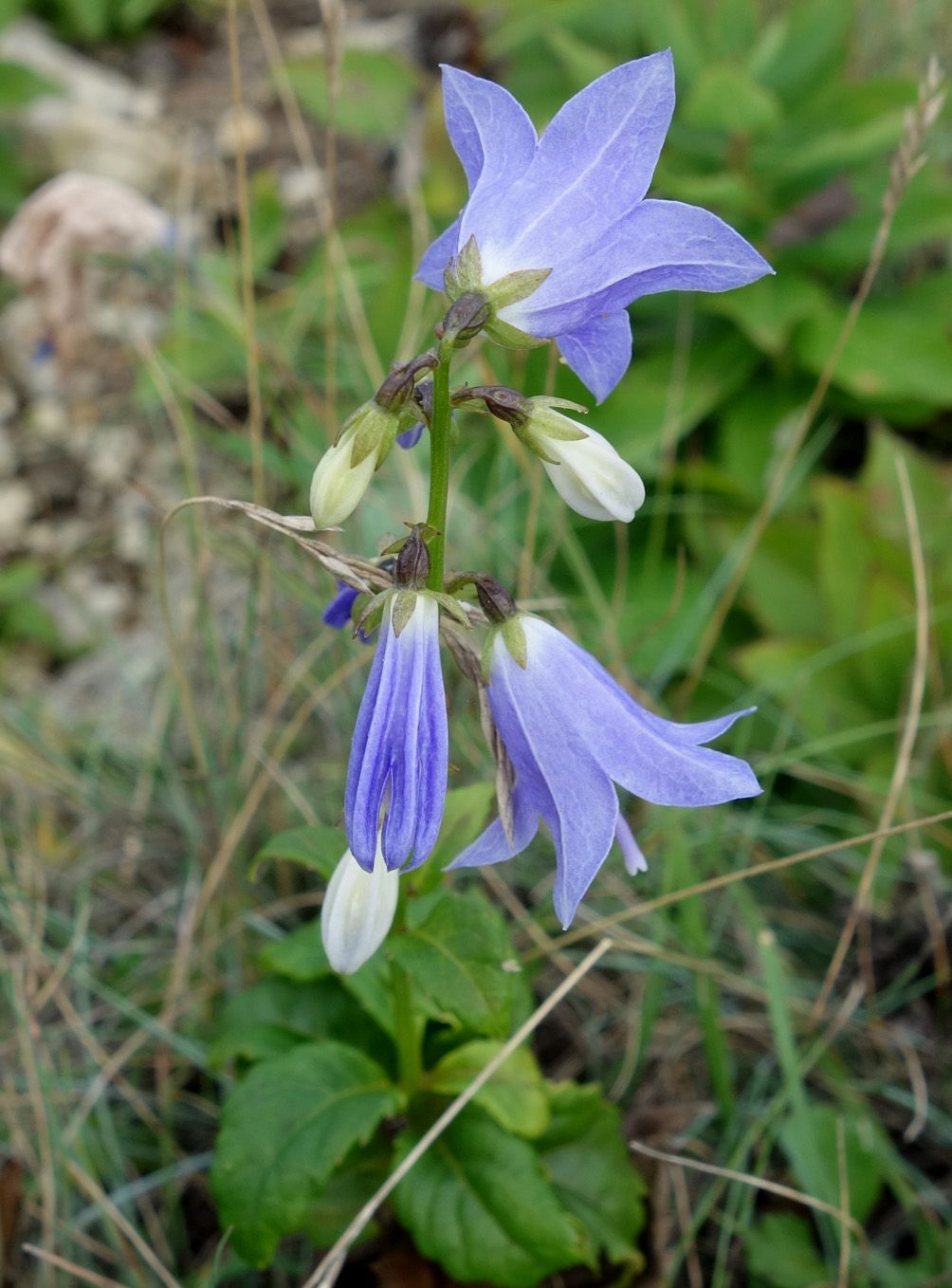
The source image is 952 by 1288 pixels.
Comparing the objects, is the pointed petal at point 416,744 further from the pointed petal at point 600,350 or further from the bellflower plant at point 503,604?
the pointed petal at point 600,350

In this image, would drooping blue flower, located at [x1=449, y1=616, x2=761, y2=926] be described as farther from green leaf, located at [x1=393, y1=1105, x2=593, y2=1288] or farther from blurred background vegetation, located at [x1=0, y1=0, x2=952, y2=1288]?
green leaf, located at [x1=393, y1=1105, x2=593, y2=1288]

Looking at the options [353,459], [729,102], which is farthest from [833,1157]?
[729,102]

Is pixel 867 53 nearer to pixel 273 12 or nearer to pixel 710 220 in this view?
pixel 273 12

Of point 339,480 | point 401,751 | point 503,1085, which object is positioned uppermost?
point 339,480

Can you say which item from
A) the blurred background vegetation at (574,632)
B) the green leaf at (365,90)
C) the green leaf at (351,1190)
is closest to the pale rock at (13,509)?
the blurred background vegetation at (574,632)

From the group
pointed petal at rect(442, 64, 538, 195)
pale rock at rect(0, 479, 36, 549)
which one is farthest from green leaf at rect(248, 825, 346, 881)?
pale rock at rect(0, 479, 36, 549)

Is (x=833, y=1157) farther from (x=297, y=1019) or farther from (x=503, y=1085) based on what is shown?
(x=297, y=1019)
